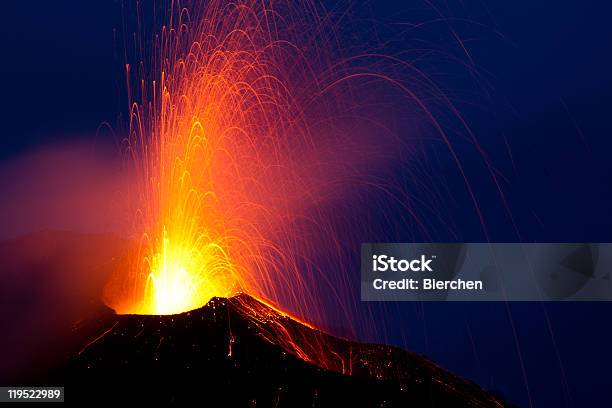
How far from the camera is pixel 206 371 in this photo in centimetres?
1719

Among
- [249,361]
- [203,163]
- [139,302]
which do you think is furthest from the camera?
[203,163]

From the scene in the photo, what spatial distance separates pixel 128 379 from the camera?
16609 millimetres

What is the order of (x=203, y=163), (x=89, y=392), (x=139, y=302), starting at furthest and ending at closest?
(x=203, y=163)
(x=139, y=302)
(x=89, y=392)

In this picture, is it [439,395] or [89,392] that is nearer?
[89,392]

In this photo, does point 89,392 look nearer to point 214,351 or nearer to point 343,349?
point 214,351

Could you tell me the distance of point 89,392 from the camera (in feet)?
52.8

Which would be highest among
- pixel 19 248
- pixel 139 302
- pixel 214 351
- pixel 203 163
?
pixel 203 163

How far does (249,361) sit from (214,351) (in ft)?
3.45

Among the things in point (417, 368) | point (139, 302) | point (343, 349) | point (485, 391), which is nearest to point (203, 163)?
point (139, 302)

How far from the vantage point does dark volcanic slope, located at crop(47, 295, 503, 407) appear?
16.4m

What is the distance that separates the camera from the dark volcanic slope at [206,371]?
53.9 ft

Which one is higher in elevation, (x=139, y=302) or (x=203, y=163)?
(x=203, y=163)

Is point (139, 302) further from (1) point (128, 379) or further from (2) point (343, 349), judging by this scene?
(2) point (343, 349)

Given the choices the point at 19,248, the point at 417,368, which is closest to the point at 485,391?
the point at 417,368
